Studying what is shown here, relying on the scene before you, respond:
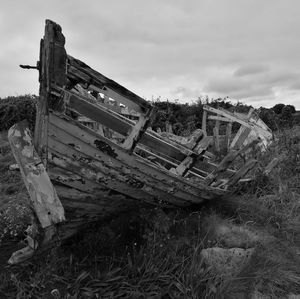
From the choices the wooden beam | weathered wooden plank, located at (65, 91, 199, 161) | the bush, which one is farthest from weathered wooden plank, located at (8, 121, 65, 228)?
the bush

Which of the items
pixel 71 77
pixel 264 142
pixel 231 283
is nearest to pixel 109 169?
pixel 71 77

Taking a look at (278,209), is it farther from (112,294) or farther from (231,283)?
(112,294)

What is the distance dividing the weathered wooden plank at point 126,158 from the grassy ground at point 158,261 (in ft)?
1.48

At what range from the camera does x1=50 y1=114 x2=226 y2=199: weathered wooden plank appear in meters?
3.32

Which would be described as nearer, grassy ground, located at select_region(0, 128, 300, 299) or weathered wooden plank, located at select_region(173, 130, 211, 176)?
grassy ground, located at select_region(0, 128, 300, 299)

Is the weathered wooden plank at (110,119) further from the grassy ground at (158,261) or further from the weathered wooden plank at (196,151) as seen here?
the grassy ground at (158,261)

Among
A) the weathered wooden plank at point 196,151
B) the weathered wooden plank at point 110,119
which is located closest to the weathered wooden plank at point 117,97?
the weathered wooden plank at point 110,119

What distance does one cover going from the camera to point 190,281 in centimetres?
357

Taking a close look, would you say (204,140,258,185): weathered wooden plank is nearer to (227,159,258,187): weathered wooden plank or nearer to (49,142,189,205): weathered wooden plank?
(227,159,258,187): weathered wooden plank

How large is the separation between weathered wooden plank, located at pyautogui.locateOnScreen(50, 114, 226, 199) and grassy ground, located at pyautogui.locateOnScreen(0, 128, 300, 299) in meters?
0.45

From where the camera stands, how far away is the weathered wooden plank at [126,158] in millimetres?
3318

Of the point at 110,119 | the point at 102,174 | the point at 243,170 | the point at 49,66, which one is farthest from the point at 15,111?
the point at 49,66

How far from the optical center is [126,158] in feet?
12.1

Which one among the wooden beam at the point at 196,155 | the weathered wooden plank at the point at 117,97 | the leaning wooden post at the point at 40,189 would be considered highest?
the weathered wooden plank at the point at 117,97
